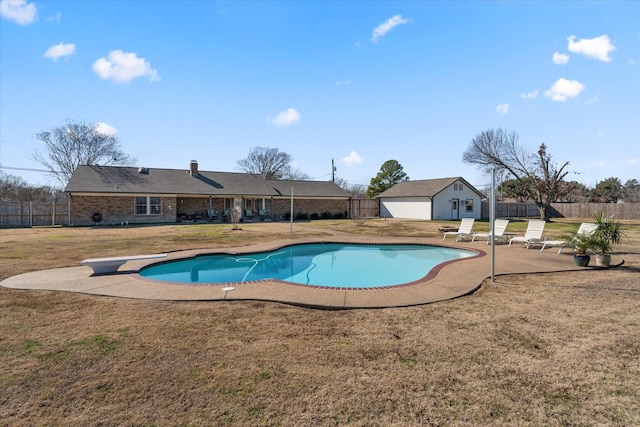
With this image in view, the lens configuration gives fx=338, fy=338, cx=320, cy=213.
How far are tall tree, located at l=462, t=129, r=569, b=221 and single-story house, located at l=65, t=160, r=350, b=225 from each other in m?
15.5

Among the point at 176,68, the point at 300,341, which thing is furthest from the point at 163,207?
the point at 300,341

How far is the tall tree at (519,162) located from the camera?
105 feet

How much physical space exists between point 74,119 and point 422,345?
1743 inches

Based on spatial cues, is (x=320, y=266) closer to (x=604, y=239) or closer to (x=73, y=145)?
(x=604, y=239)

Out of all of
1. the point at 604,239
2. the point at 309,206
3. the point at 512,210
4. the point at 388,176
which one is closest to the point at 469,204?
the point at 512,210

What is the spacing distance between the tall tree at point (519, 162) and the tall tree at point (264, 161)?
100 feet

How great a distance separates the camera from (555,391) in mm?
3168

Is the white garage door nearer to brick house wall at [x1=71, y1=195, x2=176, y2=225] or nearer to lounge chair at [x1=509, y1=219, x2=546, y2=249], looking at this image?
lounge chair at [x1=509, y1=219, x2=546, y2=249]

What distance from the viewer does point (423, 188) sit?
123 ft

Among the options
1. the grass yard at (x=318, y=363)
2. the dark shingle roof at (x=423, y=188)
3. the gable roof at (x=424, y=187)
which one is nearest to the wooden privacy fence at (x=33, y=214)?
the grass yard at (x=318, y=363)

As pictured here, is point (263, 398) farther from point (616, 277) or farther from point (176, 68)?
point (176, 68)

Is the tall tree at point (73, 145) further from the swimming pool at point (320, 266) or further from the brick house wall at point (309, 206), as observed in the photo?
the swimming pool at point (320, 266)

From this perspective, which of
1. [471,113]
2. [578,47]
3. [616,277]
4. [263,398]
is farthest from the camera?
[471,113]

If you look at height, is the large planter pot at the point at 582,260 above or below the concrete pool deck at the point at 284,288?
above
